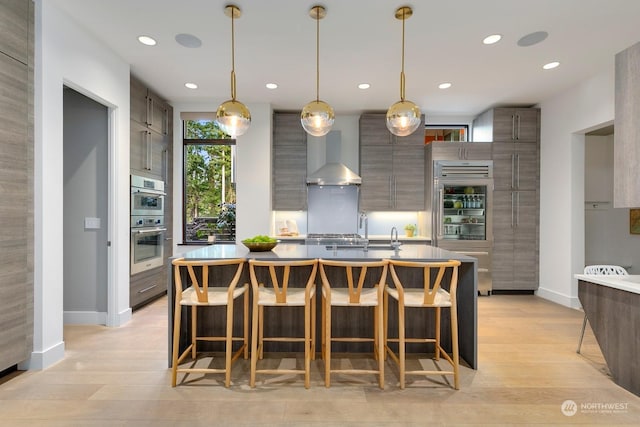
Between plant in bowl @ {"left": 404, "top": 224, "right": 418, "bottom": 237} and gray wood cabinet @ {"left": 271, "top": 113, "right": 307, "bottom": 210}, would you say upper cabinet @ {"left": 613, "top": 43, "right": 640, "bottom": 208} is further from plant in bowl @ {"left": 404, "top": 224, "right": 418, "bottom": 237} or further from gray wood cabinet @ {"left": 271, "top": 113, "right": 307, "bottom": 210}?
gray wood cabinet @ {"left": 271, "top": 113, "right": 307, "bottom": 210}

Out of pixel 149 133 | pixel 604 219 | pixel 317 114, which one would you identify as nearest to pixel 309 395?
pixel 317 114

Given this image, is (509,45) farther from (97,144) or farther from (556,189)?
(97,144)

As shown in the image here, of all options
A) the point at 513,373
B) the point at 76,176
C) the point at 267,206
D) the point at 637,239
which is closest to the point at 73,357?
the point at 76,176

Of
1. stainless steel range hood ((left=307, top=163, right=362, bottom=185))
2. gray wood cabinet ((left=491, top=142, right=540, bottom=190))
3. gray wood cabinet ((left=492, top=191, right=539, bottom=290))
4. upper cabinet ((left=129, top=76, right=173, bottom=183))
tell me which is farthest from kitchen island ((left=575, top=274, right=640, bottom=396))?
upper cabinet ((left=129, top=76, right=173, bottom=183))

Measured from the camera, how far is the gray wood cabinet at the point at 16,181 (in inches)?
92.5

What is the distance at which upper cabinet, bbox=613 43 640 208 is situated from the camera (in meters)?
2.33

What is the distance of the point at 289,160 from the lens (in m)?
5.30

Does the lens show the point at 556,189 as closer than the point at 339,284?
No

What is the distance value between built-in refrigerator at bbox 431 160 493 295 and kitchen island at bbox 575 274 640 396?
235cm

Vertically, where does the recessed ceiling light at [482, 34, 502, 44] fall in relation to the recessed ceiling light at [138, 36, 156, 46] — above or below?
below

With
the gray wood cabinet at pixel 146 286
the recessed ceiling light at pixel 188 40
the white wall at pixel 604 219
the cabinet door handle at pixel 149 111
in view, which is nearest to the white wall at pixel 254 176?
the cabinet door handle at pixel 149 111

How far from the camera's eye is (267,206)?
5043mm

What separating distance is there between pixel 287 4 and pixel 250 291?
2327mm

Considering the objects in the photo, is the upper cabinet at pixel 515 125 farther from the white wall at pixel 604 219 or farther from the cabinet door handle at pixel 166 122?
the cabinet door handle at pixel 166 122
